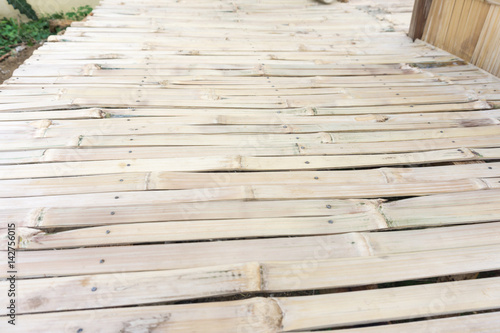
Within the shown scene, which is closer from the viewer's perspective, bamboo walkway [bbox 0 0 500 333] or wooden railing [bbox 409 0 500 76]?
bamboo walkway [bbox 0 0 500 333]

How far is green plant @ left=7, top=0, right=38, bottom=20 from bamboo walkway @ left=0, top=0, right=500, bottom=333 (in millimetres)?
3002

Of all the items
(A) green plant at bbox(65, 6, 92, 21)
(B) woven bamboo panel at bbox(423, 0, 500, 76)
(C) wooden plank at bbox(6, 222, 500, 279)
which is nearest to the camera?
(C) wooden plank at bbox(6, 222, 500, 279)

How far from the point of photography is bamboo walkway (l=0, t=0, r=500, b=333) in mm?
Result: 903

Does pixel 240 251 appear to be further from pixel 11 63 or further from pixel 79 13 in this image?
pixel 79 13

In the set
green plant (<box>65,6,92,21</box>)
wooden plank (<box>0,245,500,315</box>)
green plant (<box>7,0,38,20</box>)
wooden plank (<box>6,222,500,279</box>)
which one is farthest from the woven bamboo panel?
green plant (<box>7,0,38,20</box>)

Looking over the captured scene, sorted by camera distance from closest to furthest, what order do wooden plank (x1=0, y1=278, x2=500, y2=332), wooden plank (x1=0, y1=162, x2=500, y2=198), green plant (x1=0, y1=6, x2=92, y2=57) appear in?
wooden plank (x1=0, y1=278, x2=500, y2=332) < wooden plank (x1=0, y1=162, x2=500, y2=198) < green plant (x1=0, y1=6, x2=92, y2=57)

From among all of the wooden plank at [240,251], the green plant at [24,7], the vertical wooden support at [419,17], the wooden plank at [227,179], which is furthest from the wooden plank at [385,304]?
the green plant at [24,7]

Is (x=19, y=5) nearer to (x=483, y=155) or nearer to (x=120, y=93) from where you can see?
(x=120, y=93)

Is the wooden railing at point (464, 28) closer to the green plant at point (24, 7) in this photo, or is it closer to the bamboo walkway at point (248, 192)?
the bamboo walkway at point (248, 192)

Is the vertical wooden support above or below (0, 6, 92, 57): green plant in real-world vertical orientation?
above

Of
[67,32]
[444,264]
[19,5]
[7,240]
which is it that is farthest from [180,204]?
[19,5]

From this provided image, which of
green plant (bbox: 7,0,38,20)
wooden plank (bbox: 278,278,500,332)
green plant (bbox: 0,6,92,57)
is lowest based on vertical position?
green plant (bbox: 0,6,92,57)

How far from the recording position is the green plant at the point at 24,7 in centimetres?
447

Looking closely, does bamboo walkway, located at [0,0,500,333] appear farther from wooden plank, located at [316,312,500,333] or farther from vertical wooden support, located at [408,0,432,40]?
vertical wooden support, located at [408,0,432,40]
